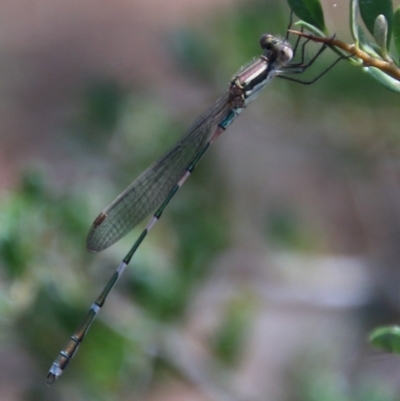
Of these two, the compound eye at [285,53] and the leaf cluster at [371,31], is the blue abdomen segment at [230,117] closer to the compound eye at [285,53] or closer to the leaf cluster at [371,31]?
the compound eye at [285,53]

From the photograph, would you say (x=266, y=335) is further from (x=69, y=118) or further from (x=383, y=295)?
(x=69, y=118)

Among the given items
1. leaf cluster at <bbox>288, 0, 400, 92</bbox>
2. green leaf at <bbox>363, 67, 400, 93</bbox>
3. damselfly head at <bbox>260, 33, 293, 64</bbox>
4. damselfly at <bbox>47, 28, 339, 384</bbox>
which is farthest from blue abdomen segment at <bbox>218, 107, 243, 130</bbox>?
green leaf at <bbox>363, 67, 400, 93</bbox>

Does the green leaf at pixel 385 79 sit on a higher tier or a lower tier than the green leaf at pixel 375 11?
lower

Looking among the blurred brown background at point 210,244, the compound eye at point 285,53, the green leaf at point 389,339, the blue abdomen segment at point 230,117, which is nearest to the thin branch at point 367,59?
the green leaf at point 389,339

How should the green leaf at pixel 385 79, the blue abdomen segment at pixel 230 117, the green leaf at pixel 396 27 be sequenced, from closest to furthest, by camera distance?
the green leaf at pixel 385 79
the green leaf at pixel 396 27
the blue abdomen segment at pixel 230 117

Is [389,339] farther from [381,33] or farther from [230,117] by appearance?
[230,117]

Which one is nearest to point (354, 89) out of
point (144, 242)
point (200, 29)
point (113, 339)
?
point (200, 29)
